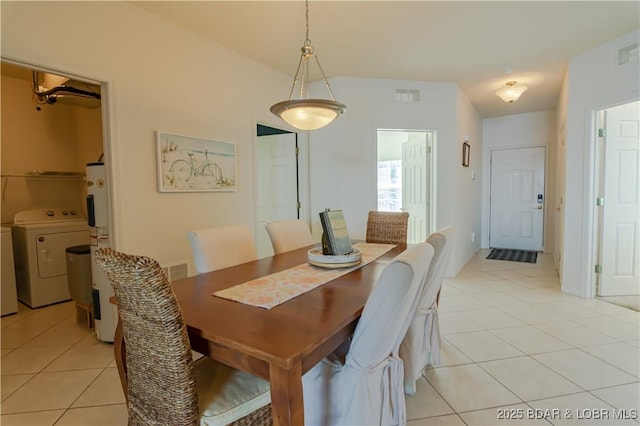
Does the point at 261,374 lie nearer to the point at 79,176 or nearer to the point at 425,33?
the point at 425,33

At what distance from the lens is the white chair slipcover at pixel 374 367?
1.17 metres

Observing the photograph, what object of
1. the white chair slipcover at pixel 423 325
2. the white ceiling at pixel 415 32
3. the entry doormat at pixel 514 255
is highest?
the white ceiling at pixel 415 32

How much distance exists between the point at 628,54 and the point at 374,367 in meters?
3.76

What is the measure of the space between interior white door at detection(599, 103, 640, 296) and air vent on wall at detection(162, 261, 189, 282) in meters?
4.25

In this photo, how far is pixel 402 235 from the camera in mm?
3037

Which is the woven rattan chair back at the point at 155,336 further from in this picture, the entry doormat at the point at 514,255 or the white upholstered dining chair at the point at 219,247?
the entry doormat at the point at 514,255

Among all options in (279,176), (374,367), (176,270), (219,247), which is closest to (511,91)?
(279,176)

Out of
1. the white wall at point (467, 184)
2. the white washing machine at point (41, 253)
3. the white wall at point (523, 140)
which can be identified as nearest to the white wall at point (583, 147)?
the white wall at point (467, 184)

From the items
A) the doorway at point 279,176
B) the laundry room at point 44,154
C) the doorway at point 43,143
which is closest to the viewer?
the laundry room at point 44,154

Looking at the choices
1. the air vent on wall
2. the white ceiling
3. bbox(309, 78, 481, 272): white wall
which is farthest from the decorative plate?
bbox(309, 78, 481, 272): white wall

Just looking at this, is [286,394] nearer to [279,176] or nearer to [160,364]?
[160,364]

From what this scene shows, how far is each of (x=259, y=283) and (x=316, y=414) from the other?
0.65 meters

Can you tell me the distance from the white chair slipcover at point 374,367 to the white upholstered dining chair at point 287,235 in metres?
1.30

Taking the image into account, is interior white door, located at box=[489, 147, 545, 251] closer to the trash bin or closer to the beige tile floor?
the beige tile floor
